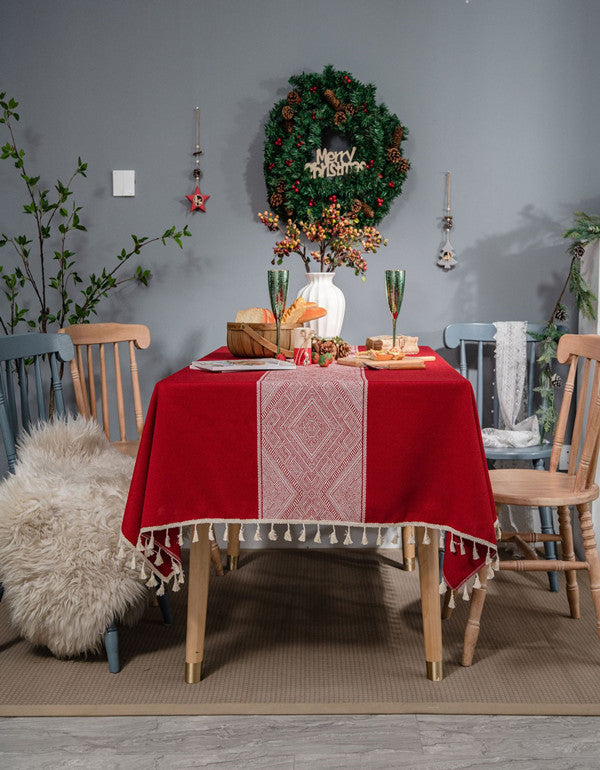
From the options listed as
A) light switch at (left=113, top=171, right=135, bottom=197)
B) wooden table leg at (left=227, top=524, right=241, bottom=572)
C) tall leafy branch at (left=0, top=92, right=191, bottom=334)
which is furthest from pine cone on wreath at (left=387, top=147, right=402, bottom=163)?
wooden table leg at (left=227, top=524, right=241, bottom=572)

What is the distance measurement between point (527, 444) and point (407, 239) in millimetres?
1000

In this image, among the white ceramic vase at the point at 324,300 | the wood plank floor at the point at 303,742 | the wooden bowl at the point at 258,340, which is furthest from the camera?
the white ceramic vase at the point at 324,300

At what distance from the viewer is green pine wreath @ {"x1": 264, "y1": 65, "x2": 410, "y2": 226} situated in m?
2.98

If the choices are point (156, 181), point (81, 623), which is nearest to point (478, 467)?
point (81, 623)

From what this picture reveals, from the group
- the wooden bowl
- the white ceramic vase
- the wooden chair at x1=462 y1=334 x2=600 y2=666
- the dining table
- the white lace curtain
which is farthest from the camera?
the white lace curtain

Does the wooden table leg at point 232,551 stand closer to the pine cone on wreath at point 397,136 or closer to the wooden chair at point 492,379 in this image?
the wooden chair at point 492,379

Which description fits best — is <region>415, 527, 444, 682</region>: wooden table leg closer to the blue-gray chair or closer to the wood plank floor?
the wood plank floor

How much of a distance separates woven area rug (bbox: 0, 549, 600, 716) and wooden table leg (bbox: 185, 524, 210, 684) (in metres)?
0.05

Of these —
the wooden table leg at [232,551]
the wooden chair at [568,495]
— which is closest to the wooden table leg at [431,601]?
the wooden chair at [568,495]

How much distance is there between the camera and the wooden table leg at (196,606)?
1866mm

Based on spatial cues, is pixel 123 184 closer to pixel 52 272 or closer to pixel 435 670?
pixel 52 272

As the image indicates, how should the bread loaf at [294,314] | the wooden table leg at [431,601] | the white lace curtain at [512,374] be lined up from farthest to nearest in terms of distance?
the white lace curtain at [512,374] < the bread loaf at [294,314] < the wooden table leg at [431,601]

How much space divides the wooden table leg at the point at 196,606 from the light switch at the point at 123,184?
1.82 meters

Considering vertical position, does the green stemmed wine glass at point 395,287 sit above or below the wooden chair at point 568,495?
above
